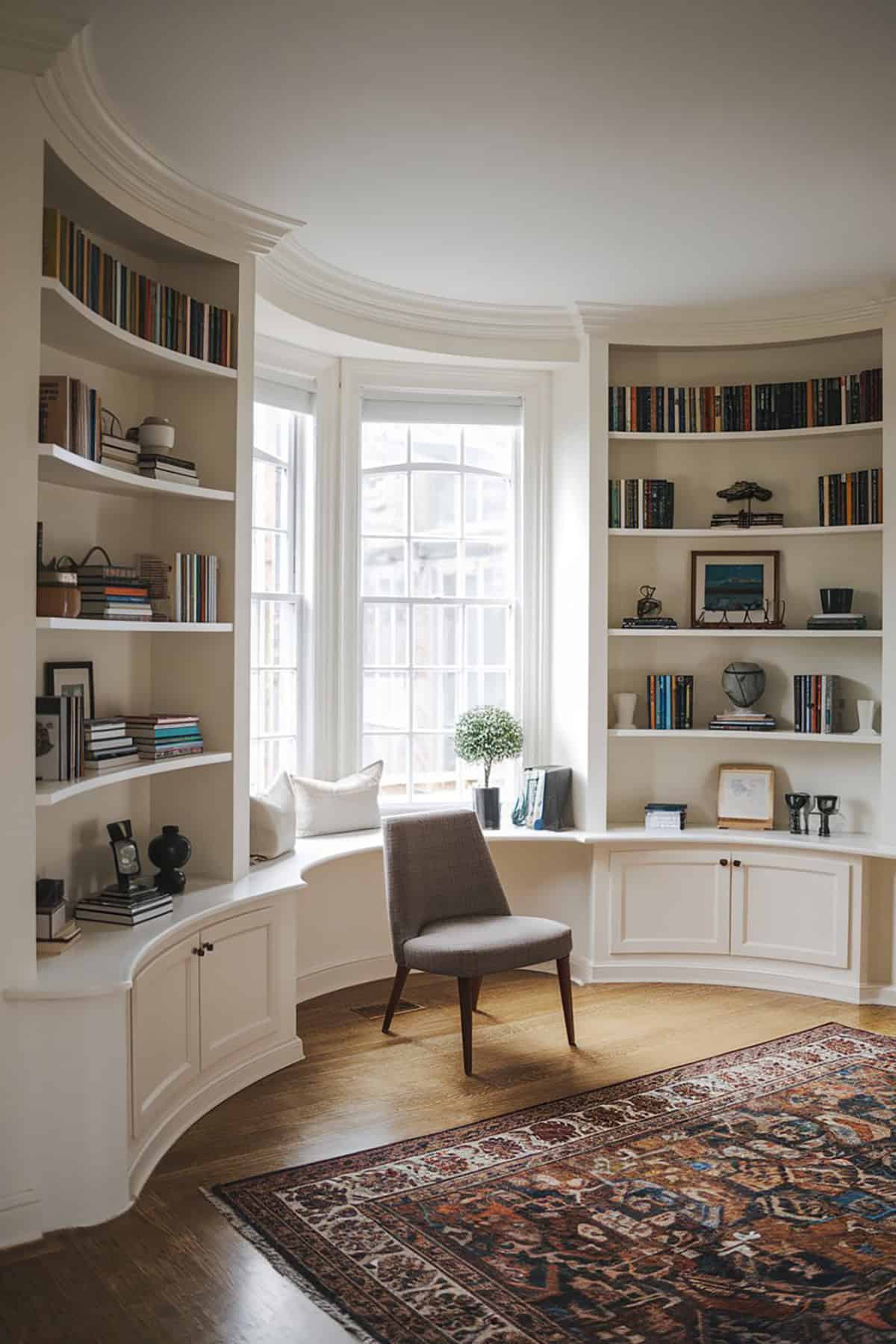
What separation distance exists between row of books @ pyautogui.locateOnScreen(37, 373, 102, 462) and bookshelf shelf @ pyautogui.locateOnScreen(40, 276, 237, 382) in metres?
0.18

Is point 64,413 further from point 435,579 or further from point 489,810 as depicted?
point 489,810

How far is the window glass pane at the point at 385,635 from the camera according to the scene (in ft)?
18.4

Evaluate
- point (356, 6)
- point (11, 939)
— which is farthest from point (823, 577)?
point (11, 939)

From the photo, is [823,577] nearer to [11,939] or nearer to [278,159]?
[278,159]

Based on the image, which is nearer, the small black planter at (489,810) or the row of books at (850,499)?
Result: the row of books at (850,499)

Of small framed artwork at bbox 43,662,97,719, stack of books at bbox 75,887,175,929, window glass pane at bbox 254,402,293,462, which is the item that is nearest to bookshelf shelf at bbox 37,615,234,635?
small framed artwork at bbox 43,662,97,719

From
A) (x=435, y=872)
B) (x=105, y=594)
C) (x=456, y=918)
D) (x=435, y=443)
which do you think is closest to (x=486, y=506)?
(x=435, y=443)

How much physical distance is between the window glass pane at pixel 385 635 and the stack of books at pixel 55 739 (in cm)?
232

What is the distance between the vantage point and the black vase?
3891 mm

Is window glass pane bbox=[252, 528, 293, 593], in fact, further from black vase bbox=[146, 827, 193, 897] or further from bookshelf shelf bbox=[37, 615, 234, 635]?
black vase bbox=[146, 827, 193, 897]

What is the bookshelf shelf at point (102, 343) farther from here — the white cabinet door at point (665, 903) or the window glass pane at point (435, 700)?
the white cabinet door at point (665, 903)

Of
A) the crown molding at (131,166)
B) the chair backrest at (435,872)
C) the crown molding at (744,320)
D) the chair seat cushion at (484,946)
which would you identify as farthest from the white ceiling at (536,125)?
the chair seat cushion at (484,946)

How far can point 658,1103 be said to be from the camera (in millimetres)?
3869

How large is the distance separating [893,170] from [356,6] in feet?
6.32
